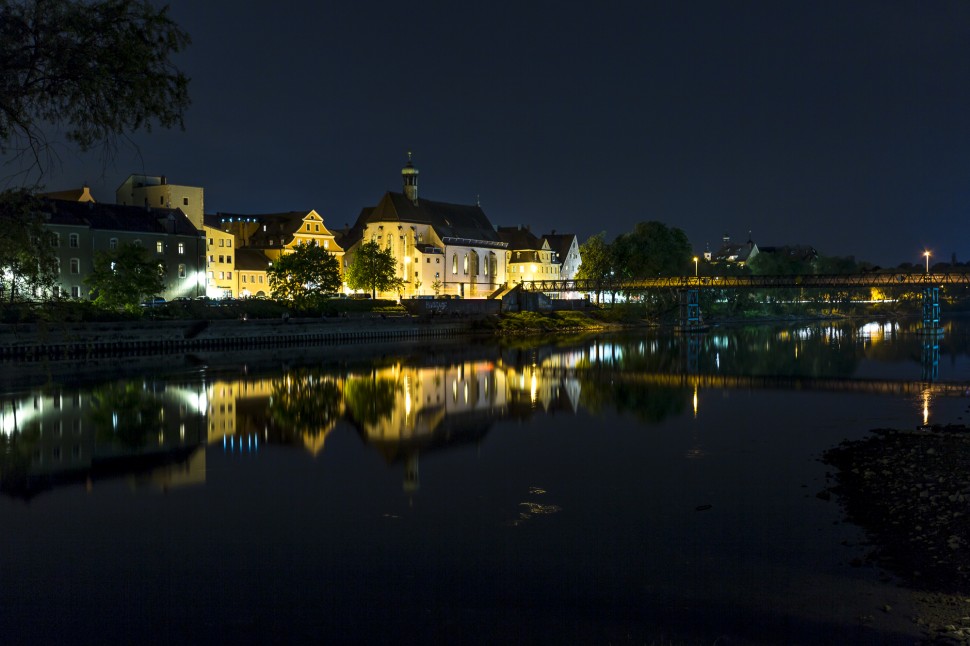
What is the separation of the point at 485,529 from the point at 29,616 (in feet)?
27.9

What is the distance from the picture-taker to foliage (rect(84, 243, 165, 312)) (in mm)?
68812

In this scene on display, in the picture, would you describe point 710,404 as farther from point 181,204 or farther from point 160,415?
point 181,204

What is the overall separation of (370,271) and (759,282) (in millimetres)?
52990

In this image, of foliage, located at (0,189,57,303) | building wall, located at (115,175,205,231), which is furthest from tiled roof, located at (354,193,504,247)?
foliage, located at (0,189,57,303)

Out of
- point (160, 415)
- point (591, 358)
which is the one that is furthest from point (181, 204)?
point (160, 415)

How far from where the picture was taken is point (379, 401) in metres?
40.9

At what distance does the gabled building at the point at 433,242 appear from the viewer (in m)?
129

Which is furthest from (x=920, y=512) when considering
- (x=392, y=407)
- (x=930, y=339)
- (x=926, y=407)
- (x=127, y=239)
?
(x=930, y=339)

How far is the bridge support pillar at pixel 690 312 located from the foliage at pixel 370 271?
3988 cm

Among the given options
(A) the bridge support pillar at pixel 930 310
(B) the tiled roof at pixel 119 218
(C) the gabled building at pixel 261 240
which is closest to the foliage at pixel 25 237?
(B) the tiled roof at pixel 119 218

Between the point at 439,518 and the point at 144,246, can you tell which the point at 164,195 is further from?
the point at 439,518

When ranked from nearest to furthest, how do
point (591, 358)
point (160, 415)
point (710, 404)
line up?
point (160, 415) < point (710, 404) < point (591, 358)

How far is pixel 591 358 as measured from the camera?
67750 millimetres

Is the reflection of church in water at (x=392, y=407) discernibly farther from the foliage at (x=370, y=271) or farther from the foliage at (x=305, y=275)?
the foliage at (x=370, y=271)
